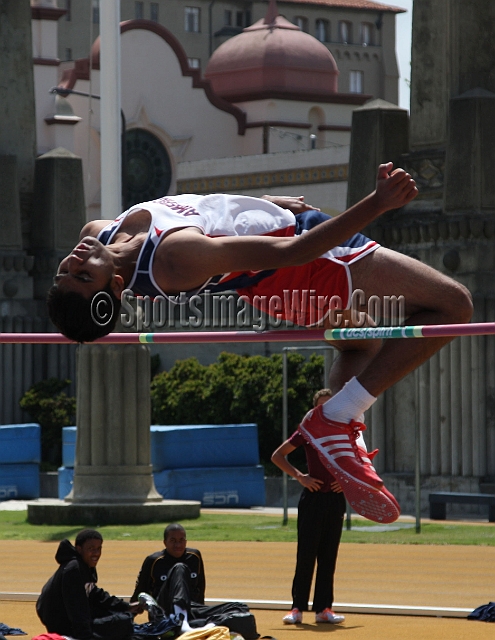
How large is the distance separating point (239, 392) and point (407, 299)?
1493 centimetres

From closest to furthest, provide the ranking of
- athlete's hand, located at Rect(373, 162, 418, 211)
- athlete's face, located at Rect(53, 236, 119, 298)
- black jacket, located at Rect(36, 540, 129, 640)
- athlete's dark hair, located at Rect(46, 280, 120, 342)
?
athlete's hand, located at Rect(373, 162, 418, 211) → athlete's face, located at Rect(53, 236, 119, 298) → athlete's dark hair, located at Rect(46, 280, 120, 342) → black jacket, located at Rect(36, 540, 129, 640)

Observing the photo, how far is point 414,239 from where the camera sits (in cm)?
1730

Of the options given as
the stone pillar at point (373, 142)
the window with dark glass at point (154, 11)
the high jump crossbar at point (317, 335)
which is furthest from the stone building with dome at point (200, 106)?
the high jump crossbar at point (317, 335)

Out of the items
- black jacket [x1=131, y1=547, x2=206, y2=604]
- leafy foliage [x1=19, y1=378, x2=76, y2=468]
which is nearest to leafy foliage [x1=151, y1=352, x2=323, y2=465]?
leafy foliage [x1=19, y1=378, x2=76, y2=468]

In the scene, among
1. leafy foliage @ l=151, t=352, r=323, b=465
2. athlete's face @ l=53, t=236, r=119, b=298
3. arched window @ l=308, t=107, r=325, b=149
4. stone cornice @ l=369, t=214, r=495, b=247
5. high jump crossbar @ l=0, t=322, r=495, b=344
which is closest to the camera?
athlete's face @ l=53, t=236, r=119, b=298

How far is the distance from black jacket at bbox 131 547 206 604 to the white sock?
3.09 m

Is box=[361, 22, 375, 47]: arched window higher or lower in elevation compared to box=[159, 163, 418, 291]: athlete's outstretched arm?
higher

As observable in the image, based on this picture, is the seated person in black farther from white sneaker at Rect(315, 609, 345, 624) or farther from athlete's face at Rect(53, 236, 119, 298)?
athlete's face at Rect(53, 236, 119, 298)

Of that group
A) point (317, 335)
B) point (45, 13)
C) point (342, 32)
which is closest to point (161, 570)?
point (317, 335)

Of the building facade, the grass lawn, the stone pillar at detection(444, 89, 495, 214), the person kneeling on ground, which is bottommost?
the grass lawn

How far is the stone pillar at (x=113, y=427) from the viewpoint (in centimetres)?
1658

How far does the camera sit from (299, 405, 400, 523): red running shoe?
6.79m

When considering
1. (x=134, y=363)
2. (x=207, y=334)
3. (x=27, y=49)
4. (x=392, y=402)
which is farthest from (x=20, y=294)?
(x=207, y=334)

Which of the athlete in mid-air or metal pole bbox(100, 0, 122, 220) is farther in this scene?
metal pole bbox(100, 0, 122, 220)
